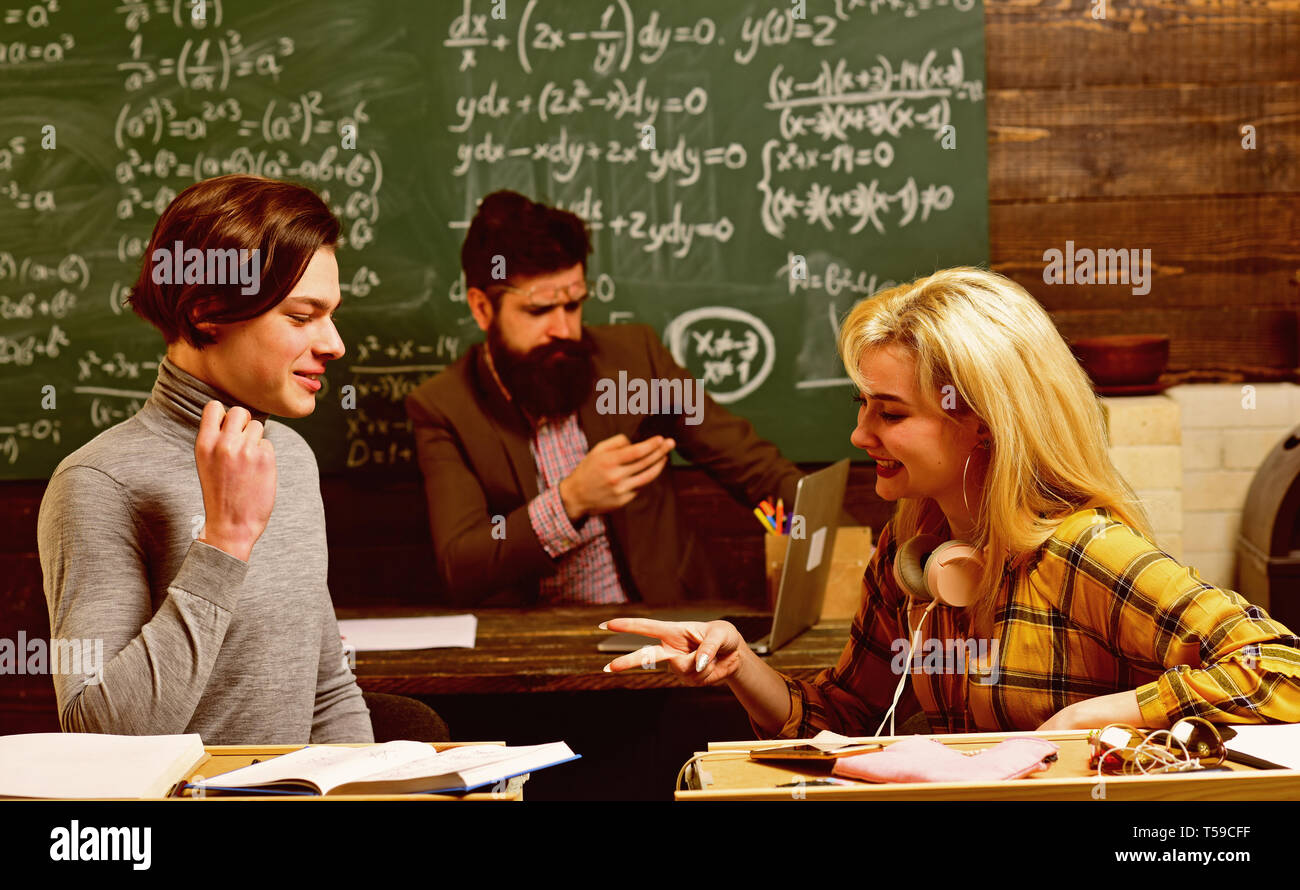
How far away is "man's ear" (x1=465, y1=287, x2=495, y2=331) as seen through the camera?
3.62 metres

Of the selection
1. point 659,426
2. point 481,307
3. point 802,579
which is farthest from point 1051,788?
point 481,307

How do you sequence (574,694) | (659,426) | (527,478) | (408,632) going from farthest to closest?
(659,426) → (527,478) → (574,694) → (408,632)

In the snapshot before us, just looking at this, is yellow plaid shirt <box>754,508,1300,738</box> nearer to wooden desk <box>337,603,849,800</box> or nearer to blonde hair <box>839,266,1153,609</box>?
blonde hair <box>839,266,1153,609</box>

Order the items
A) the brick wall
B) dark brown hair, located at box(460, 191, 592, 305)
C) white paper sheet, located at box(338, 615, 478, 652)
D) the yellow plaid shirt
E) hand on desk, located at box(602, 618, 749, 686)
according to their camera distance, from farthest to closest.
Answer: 1. the brick wall
2. dark brown hair, located at box(460, 191, 592, 305)
3. white paper sheet, located at box(338, 615, 478, 652)
4. hand on desk, located at box(602, 618, 749, 686)
5. the yellow plaid shirt

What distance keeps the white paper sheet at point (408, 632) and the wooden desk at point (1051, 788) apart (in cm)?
149

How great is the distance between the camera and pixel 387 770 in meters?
1.33

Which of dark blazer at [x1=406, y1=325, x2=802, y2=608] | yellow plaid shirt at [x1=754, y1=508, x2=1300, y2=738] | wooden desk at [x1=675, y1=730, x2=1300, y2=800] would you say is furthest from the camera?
dark blazer at [x1=406, y1=325, x2=802, y2=608]

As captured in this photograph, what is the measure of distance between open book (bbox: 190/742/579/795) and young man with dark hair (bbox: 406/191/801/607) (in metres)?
1.85

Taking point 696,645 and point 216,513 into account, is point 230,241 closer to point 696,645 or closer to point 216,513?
point 216,513

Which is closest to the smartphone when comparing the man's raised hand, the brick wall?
the brick wall

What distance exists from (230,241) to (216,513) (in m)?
0.39

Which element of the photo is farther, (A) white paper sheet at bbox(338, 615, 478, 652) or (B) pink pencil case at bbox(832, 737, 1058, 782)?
(A) white paper sheet at bbox(338, 615, 478, 652)

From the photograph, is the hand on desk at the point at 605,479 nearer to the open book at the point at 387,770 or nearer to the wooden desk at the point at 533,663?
the wooden desk at the point at 533,663
